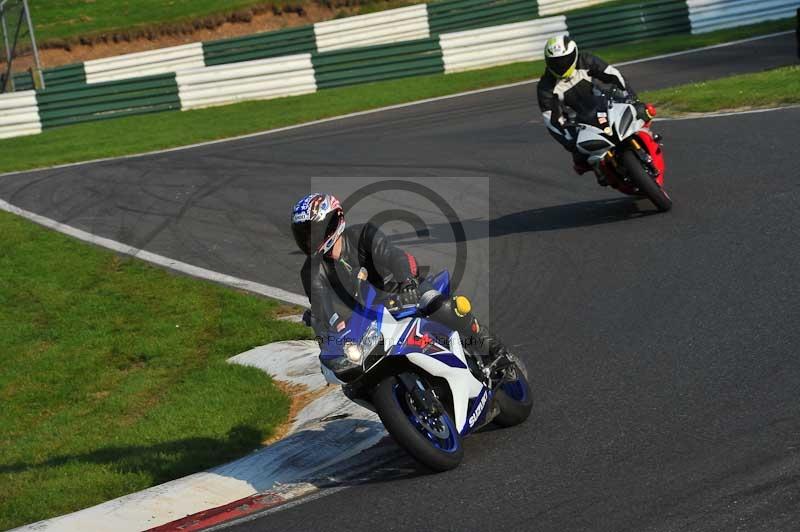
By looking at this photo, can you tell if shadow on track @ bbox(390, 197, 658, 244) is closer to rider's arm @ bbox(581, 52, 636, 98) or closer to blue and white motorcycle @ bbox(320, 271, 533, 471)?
rider's arm @ bbox(581, 52, 636, 98)

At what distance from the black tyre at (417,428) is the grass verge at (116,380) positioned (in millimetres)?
1862

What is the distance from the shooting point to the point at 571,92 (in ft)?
40.2

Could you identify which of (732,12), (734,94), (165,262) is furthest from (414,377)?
(732,12)

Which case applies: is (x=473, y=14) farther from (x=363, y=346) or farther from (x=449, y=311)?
(x=363, y=346)

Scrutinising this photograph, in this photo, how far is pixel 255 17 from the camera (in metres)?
39.3

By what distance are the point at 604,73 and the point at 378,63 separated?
606 inches

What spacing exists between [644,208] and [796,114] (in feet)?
13.2

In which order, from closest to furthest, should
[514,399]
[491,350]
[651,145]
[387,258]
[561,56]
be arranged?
[387,258] → [514,399] → [491,350] → [651,145] → [561,56]

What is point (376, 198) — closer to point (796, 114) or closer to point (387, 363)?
point (796, 114)

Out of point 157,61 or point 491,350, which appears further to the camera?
point 157,61

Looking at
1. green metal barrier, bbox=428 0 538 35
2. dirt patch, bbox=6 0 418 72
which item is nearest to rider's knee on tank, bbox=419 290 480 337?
green metal barrier, bbox=428 0 538 35

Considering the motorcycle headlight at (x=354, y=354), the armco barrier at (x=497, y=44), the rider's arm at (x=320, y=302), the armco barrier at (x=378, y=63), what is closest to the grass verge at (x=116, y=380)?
the rider's arm at (x=320, y=302)

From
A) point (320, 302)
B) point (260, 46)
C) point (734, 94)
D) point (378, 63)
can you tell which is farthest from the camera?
point (260, 46)

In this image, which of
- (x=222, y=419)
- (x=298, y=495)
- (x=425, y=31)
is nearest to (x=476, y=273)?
(x=222, y=419)
